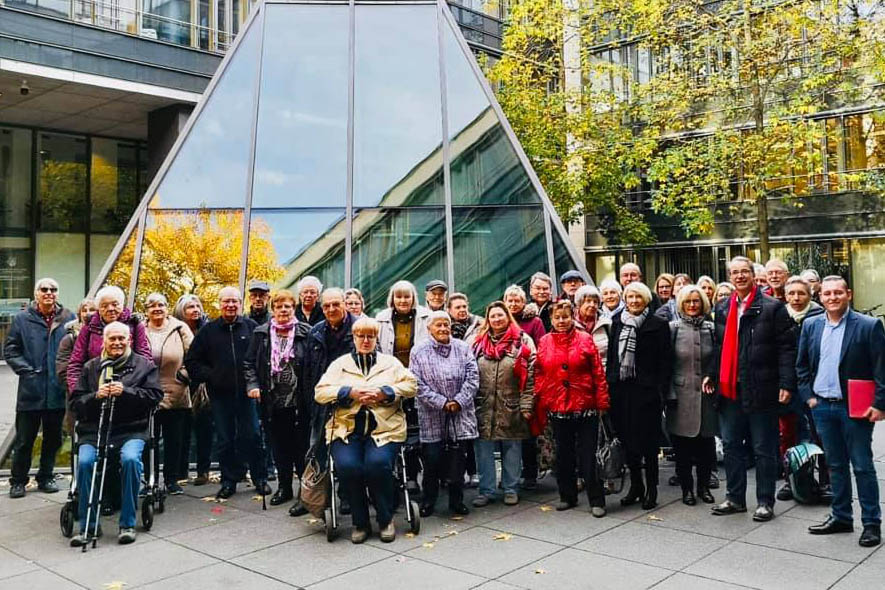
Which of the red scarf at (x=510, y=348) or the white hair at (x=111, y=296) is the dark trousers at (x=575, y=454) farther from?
the white hair at (x=111, y=296)

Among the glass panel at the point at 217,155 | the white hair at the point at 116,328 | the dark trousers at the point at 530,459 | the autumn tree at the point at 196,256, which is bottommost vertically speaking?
the dark trousers at the point at 530,459

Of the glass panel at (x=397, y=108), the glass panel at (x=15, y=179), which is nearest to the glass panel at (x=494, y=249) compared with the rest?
the glass panel at (x=397, y=108)

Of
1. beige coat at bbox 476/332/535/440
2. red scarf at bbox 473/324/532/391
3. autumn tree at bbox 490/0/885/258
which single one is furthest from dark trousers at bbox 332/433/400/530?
autumn tree at bbox 490/0/885/258

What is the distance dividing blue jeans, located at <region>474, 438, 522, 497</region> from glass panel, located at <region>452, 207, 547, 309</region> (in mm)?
2722

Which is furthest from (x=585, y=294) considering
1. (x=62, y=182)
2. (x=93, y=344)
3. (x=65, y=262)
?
(x=62, y=182)

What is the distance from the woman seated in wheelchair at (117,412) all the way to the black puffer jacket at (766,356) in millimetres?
4736

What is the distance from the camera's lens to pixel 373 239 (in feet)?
30.7

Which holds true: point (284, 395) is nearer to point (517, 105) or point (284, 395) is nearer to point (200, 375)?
point (200, 375)

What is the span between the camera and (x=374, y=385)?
19.4ft

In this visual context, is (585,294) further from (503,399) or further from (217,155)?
(217,155)

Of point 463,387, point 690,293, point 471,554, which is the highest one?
point 690,293

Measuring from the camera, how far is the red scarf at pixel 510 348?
21.8 ft

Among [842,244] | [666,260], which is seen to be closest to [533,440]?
[842,244]

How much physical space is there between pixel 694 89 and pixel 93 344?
1716 centimetres
